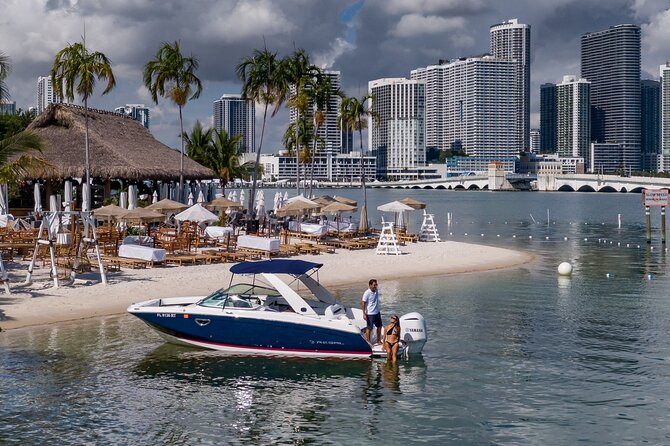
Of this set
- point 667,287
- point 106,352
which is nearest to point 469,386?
point 106,352

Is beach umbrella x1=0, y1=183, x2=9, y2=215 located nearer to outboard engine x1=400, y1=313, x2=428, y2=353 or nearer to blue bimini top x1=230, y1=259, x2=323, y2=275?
blue bimini top x1=230, y1=259, x2=323, y2=275

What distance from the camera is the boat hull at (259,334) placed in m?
17.7

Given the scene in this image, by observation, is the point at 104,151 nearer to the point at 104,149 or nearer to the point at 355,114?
the point at 104,149

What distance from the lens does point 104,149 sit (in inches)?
1849

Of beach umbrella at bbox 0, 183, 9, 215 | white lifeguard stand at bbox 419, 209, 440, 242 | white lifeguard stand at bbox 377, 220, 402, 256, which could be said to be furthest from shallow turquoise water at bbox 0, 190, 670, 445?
white lifeguard stand at bbox 419, 209, 440, 242

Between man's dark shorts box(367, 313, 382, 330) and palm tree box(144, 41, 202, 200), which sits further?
palm tree box(144, 41, 202, 200)

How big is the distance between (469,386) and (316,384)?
124 inches

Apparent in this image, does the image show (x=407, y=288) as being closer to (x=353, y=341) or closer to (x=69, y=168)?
(x=353, y=341)

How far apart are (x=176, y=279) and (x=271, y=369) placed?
37.4 feet

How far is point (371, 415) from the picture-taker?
1425 centimetres

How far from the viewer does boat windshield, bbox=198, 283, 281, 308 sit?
60.0 ft

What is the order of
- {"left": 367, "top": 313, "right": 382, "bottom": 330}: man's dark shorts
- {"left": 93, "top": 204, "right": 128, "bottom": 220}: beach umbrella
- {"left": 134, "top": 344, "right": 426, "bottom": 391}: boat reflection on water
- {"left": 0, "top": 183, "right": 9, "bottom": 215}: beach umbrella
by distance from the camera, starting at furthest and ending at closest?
{"left": 0, "top": 183, "right": 9, "bottom": 215}: beach umbrella, {"left": 93, "top": 204, "right": 128, "bottom": 220}: beach umbrella, {"left": 367, "top": 313, "right": 382, "bottom": 330}: man's dark shorts, {"left": 134, "top": 344, "right": 426, "bottom": 391}: boat reflection on water

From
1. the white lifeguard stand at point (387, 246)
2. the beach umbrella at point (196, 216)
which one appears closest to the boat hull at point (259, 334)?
the beach umbrella at point (196, 216)

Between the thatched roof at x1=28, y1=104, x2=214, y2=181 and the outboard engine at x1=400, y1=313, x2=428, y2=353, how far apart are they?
2926 centimetres
